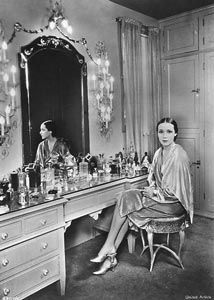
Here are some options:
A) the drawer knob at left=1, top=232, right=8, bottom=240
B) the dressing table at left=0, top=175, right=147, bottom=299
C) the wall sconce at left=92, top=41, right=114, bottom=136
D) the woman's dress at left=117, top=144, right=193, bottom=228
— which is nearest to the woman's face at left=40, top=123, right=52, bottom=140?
the dressing table at left=0, top=175, right=147, bottom=299

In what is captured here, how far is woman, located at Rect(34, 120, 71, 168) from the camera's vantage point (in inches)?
129

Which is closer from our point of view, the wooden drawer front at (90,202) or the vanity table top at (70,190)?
the vanity table top at (70,190)

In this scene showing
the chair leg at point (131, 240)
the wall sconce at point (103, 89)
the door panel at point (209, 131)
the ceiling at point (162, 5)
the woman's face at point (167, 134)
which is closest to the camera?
the woman's face at point (167, 134)

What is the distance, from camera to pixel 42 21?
3.30 meters

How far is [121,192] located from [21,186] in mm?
1099

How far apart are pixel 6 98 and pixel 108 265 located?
187 centimetres

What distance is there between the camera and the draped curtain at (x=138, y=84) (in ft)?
14.1

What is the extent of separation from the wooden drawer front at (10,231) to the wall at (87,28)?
75 cm

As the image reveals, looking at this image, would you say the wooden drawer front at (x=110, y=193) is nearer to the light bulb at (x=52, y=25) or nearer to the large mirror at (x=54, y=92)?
the large mirror at (x=54, y=92)

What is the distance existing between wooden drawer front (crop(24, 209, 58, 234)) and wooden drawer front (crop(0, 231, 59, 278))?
0.08 m

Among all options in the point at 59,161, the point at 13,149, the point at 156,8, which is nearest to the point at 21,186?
the point at 13,149

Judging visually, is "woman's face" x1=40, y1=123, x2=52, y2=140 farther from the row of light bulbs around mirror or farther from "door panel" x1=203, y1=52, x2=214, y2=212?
"door panel" x1=203, y1=52, x2=214, y2=212

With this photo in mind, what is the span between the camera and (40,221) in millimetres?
2551

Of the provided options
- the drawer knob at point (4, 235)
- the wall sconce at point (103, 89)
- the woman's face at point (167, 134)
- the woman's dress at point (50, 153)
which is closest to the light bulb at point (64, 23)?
the wall sconce at point (103, 89)
